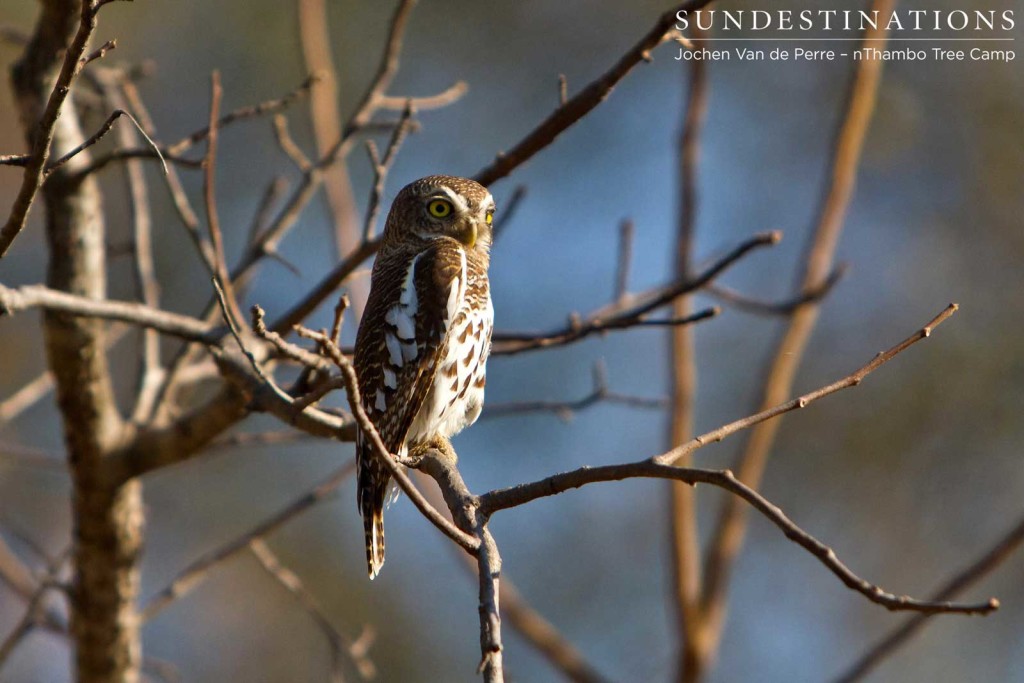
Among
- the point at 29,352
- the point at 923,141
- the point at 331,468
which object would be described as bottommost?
the point at 331,468

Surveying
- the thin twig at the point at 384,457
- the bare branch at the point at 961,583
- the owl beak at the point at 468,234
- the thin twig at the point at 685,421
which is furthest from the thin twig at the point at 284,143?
the bare branch at the point at 961,583

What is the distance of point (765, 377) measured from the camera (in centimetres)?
530

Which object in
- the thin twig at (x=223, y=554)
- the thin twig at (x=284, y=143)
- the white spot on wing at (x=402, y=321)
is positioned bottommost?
the thin twig at (x=223, y=554)

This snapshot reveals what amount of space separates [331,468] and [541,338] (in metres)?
6.75

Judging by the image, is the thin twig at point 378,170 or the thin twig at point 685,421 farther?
the thin twig at point 685,421

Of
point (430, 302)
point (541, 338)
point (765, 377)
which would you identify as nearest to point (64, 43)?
point (430, 302)

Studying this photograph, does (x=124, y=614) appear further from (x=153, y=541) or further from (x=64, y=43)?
(x=153, y=541)

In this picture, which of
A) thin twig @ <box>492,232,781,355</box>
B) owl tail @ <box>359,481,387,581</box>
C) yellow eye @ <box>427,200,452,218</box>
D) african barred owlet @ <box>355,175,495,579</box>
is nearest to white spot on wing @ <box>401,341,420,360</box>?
african barred owlet @ <box>355,175,495,579</box>

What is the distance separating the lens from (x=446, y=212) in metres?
4.48

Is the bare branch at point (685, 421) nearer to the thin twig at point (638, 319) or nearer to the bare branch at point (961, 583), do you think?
the bare branch at point (961, 583)

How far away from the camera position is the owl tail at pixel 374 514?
3.61 metres

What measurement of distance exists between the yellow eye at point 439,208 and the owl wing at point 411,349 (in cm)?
53

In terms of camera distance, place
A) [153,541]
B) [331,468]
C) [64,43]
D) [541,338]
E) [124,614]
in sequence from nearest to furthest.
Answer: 1. [64,43]
2. [541,338]
3. [124,614]
4. [153,541]
5. [331,468]

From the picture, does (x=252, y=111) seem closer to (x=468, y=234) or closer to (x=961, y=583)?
(x=468, y=234)
